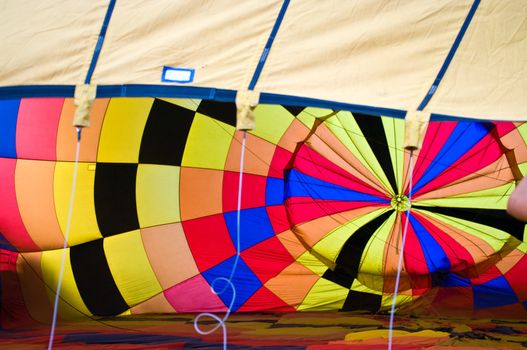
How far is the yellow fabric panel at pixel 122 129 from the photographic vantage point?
4.39 metres

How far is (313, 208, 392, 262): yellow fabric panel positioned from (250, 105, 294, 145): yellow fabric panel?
0.75m

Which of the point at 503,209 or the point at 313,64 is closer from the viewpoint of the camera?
the point at 313,64

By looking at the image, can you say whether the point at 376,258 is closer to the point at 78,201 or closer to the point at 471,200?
the point at 471,200

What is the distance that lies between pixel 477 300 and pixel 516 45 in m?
2.64

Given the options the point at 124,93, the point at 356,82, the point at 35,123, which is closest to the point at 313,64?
the point at 356,82

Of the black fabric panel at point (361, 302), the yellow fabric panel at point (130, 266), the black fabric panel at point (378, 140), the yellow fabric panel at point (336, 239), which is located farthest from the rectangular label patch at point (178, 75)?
the black fabric panel at point (361, 302)

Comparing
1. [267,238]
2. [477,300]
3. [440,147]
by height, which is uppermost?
[440,147]

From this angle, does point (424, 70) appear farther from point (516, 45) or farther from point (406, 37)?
point (516, 45)

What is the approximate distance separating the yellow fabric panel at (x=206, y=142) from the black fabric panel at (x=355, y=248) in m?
1.00

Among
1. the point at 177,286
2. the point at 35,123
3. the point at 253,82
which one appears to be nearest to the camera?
the point at 253,82

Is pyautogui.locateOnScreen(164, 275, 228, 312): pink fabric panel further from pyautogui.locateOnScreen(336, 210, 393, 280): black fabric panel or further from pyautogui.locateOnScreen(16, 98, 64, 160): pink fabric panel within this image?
pyautogui.locateOnScreen(16, 98, 64, 160): pink fabric panel

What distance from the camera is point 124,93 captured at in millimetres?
2615

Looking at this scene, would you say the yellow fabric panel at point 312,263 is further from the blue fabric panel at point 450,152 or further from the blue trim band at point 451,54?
the blue trim band at point 451,54

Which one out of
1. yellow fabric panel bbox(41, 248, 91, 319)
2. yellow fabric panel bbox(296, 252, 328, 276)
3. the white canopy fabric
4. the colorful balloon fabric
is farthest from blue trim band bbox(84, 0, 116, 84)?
yellow fabric panel bbox(296, 252, 328, 276)
